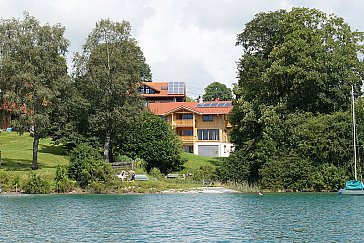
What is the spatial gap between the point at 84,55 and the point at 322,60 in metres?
23.5

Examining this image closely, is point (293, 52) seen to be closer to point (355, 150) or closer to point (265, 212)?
point (355, 150)

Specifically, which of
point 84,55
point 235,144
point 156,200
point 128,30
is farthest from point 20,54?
point 235,144

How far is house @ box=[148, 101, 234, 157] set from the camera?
8925 centimetres

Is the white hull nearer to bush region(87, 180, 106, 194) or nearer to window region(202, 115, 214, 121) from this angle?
bush region(87, 180, 106, 194)

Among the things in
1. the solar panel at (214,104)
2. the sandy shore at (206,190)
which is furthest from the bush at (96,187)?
the solar panel at (214,104)

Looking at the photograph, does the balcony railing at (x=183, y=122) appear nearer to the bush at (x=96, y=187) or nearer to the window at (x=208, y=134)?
the window at (x=208, y=134)

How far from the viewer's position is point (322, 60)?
185ft

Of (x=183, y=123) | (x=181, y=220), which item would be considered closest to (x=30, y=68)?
(x=181, y=220)

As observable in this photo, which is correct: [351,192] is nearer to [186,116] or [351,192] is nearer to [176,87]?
[186,116]

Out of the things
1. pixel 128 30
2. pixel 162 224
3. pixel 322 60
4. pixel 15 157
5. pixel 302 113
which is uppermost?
pixel 128 30

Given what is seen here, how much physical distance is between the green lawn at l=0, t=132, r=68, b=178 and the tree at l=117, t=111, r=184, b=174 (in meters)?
7.13

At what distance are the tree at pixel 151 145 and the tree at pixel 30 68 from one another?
434 inches

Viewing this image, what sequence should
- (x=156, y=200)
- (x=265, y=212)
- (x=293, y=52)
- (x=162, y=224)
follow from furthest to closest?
(x=293, y=52)
(x=156, y=200)
(x=265, y=212)
(x=162, y=224)

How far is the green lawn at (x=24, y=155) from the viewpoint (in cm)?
5688
